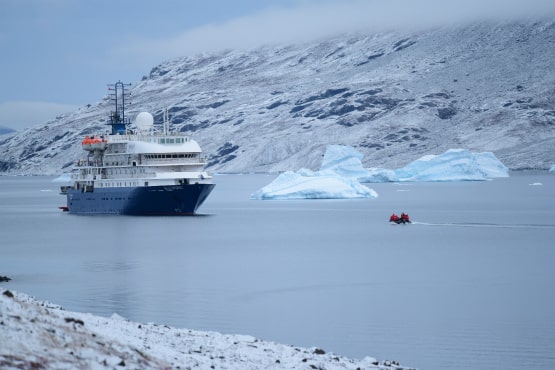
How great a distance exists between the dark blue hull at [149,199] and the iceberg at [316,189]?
3536cm

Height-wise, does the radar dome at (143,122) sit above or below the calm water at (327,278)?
above

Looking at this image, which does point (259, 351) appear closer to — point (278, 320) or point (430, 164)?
point (278, 320)

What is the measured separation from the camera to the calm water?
2630 cm

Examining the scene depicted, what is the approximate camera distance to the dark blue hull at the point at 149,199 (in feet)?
252

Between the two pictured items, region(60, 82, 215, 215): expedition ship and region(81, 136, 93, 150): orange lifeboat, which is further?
region(81, 136, 93, 150): orange lifeboat

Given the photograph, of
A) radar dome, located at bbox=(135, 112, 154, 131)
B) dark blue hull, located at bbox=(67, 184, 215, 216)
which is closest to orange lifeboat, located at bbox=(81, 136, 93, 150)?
dark blue hull, located at bbox=(67, 184, 215, 216)

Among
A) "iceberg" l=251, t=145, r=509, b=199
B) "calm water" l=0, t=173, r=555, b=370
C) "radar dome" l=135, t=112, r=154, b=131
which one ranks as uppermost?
"radar dome" l=135, t=112, r=154, b=131

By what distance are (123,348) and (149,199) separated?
59.4 metres

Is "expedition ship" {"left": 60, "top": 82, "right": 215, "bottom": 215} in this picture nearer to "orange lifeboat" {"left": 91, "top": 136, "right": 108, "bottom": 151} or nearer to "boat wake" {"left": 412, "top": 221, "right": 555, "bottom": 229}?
"orange lifeboat" {"left": 91, "top": 136, "right": 108, "bottom": 151}

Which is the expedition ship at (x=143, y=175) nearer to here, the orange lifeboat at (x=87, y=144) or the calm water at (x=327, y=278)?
the orange lifeboat at (x=87, y=144)

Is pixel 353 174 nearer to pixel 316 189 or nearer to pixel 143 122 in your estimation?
pixel 316 189

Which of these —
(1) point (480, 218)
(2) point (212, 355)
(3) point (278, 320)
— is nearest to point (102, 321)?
(2) point (212, 355)

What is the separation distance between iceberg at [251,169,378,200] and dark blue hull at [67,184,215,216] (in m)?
35.4

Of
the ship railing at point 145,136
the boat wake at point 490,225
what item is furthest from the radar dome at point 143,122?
the boat wake at point 490,225
